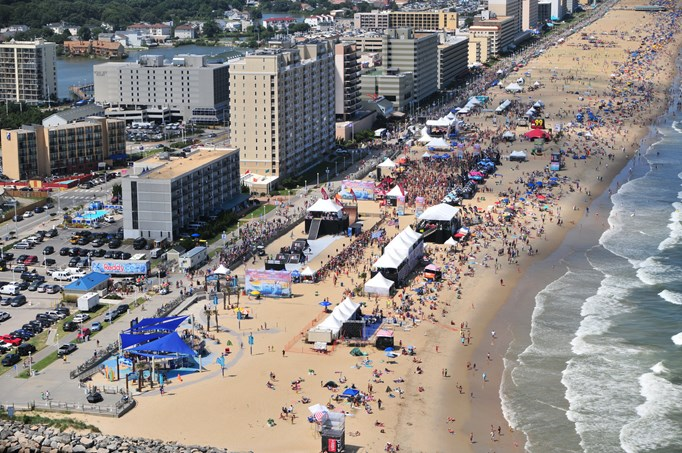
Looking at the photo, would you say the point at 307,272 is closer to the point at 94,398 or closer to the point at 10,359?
the point at 10,359

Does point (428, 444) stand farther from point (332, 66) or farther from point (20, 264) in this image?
point (332, 66)

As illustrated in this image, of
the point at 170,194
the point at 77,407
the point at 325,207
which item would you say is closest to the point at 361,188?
the point at 325,207

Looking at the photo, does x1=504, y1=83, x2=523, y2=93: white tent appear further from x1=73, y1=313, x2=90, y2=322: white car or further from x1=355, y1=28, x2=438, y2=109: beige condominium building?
x1=73, y1=313, x2=90, y2=322: white car

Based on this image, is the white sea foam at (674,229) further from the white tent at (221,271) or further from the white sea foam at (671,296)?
the white tent at (221,271)

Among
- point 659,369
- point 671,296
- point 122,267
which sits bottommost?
point 659,369

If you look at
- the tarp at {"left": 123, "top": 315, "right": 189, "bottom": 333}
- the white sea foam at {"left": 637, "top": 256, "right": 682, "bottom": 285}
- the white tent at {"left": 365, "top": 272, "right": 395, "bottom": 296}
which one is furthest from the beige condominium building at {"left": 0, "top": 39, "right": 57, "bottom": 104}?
the tarp at {"left": 123, "top": 315, "right": 189, "bottom": 333}

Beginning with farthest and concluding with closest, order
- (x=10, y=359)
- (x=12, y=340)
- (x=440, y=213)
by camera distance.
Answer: (x=440, y=213) → (x=12, y=340) → (x=10, y=359)
